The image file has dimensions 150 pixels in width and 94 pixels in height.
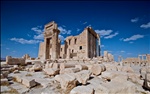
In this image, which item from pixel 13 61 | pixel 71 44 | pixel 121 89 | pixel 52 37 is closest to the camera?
pixel 121 89

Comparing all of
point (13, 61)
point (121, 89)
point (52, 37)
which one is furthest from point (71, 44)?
point (121, 89)

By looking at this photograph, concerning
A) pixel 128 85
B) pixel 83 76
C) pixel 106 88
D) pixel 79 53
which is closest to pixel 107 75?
pixel 83 76

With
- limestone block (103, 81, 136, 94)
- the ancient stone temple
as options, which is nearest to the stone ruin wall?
the ancient stone temple

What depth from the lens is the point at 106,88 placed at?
9.86 ft

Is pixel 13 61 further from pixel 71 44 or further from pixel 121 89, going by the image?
pixel 71 44

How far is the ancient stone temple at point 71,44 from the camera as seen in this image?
66.9ft

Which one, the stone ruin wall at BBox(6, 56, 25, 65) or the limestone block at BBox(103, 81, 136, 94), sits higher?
the stone ruin wall at BBox(6, 56, 25, 65)

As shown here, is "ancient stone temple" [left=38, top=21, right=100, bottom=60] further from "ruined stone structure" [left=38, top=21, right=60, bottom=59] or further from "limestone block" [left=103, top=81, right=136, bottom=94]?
"limestone block" [left=103, top=81, right=136, bottom=94]

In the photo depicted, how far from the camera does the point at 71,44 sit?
3095 cm

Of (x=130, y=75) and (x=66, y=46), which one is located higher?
(x=66, y=46)

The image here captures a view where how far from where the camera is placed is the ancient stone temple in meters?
20.4

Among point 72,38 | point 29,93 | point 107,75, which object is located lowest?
point 29,93

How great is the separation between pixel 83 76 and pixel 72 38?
87.0 feet

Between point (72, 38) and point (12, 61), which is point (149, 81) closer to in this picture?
point (12, 61)
